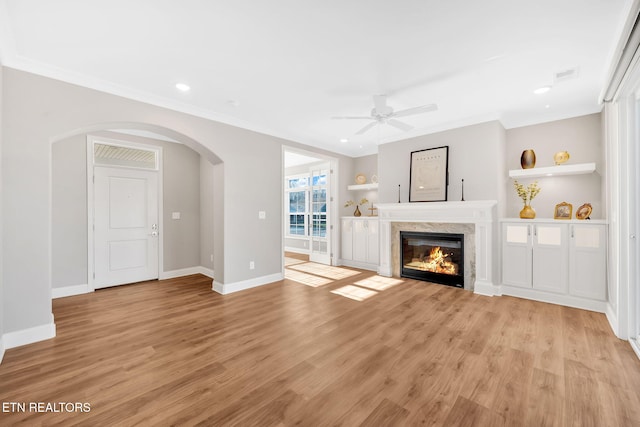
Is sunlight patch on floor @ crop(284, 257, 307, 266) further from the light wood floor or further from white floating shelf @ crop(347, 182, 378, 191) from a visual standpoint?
the light wood floor

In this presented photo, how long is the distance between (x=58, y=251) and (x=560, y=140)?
25.3 feet

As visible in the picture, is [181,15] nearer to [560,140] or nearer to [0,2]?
[0,2]

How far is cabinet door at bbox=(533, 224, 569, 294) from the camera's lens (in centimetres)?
359

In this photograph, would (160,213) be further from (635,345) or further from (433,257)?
(635,345)

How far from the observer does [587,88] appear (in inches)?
125

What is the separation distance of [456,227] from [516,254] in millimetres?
892

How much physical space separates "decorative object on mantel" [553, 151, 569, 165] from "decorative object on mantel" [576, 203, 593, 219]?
684 mm

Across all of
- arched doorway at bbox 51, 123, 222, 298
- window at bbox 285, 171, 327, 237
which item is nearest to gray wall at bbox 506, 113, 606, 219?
window at bbox 285, 171, 327, 237

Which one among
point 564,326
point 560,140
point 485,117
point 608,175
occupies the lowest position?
point 564,326

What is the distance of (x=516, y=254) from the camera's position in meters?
3.97

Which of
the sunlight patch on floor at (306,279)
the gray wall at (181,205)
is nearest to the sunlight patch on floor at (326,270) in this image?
the sunlight patch on floor at (306,279)

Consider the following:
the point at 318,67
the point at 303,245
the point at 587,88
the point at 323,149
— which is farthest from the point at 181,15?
the point at 303,245

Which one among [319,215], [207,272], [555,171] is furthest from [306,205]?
[555,171]

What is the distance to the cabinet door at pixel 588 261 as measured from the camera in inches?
132
